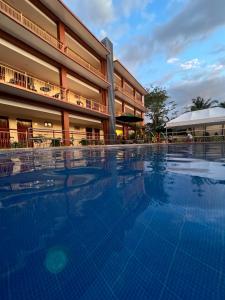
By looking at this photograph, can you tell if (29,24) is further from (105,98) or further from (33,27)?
(105,98)

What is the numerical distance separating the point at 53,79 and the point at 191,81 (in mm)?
55733

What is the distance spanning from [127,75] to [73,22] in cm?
1225

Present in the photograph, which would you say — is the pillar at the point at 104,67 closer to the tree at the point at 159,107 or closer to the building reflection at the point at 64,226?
the tree at the point at 159,107

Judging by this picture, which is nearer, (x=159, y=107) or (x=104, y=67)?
(x=104, y=67)

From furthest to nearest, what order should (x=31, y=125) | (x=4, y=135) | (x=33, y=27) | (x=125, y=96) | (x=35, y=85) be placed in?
(x=125, y=96)
(x=31, y=125)
(x=35, y=85)
(x=33, y=27)
(x=4, y=135)

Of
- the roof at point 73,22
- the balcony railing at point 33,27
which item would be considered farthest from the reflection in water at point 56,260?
the roof at point 73,22

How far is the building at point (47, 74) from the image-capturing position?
11.1m

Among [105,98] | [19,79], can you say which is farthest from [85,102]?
[19,79]

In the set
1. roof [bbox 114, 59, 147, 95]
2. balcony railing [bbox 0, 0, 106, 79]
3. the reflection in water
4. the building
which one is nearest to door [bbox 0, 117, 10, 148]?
the building

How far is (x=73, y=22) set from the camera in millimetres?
14656

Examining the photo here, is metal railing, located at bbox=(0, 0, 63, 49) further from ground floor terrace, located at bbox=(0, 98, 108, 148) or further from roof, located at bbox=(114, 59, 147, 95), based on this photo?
roof, located at bbox=(114, 59, 147, 95)

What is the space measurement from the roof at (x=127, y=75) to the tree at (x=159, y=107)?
2089 millimetres

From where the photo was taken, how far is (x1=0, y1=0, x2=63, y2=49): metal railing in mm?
10531

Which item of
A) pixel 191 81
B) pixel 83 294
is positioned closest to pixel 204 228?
pixel 83 294
